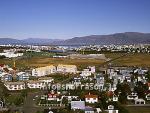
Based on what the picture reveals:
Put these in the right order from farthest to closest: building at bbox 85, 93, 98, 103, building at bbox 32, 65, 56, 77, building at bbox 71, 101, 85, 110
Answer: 1. building at bbox 32, 65, 56, 77
2. building at bbox 85, 93, 98, 103
3. building at bbox 71, 101, 85, 110

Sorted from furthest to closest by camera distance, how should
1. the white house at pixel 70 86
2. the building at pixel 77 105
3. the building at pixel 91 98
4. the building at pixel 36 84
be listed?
the building at pixel 36 84 → the white house at pixel 70 86 → the building at pixel 91 98 → the building at pixel 77 105

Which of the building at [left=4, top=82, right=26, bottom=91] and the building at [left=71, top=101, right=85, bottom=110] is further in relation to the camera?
the building at [left=4, top=82, right=26, bottom=91]

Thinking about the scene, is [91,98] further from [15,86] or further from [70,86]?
[15,86]

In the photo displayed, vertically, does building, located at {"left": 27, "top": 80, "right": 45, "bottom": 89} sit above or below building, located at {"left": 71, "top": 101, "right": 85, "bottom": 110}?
below

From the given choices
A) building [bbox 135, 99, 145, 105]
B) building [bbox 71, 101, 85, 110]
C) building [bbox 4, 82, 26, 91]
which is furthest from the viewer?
building [bbox 4, 82, 26, 91]

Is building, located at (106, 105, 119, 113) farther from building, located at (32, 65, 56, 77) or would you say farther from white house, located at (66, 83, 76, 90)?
building, located at (32, 65, 56, 77)

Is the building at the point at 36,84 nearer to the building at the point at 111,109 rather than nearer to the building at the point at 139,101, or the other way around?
the building at the point at 139,101

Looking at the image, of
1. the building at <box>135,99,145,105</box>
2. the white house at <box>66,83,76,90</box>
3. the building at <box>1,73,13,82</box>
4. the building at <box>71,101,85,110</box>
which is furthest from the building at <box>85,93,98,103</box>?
the building at <box>1,73,13,82</box>

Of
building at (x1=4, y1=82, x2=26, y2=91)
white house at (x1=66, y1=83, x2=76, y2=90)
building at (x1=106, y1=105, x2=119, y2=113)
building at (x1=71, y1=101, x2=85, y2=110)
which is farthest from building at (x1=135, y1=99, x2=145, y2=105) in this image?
building at (x1=4, y1=82, x2=26, y2=91)

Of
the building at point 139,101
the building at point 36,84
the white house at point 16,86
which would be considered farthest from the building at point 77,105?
the white house at point 16,86

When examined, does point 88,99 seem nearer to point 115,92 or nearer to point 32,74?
point 115,92

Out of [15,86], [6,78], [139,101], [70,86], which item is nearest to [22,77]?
[6,78]
